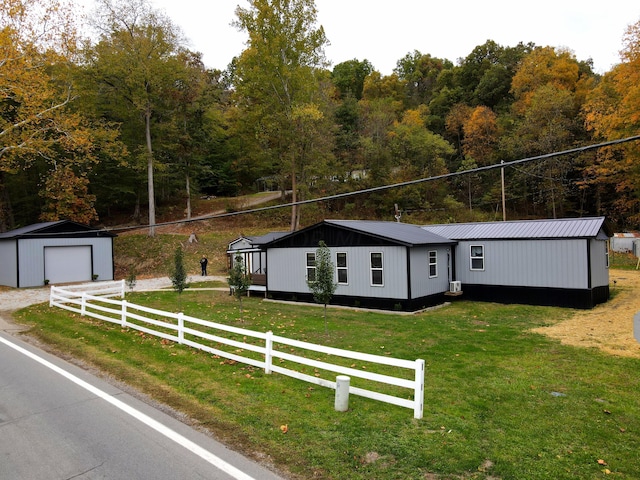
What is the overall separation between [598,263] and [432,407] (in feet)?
50.5

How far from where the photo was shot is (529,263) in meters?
18.4

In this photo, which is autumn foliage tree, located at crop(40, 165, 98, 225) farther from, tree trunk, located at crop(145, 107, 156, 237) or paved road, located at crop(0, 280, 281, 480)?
paved road, located at crop(0, 280, 281, 480)

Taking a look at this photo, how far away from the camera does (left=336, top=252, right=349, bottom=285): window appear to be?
1872cm

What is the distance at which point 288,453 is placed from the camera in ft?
16.9

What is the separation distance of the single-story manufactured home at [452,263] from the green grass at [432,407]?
16.7ft

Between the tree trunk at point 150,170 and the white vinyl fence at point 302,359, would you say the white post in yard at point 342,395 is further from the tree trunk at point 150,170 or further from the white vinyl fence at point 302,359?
the tree trunk at point 150,170

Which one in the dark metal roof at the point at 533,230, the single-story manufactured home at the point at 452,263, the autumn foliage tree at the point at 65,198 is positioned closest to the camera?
the single-story manufactured home at the point at 452,263

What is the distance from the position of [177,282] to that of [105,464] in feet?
37.3

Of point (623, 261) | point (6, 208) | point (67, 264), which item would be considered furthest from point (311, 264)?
Result: point (6, 208)

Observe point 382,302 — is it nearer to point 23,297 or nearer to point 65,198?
point 23,297

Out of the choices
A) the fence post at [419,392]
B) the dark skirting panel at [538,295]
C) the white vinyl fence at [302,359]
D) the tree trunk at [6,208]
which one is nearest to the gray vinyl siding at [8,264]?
the tree trunk at [6,208]

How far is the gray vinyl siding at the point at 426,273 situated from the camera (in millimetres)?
17344

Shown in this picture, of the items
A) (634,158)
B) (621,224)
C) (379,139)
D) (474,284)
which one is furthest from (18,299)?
(621,224)

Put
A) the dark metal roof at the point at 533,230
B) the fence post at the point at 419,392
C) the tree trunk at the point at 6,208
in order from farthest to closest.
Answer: the tree trunk at the point at 6,208 < the dark metal roof at the point at 533,230 < the fence post at the point at 419,392
